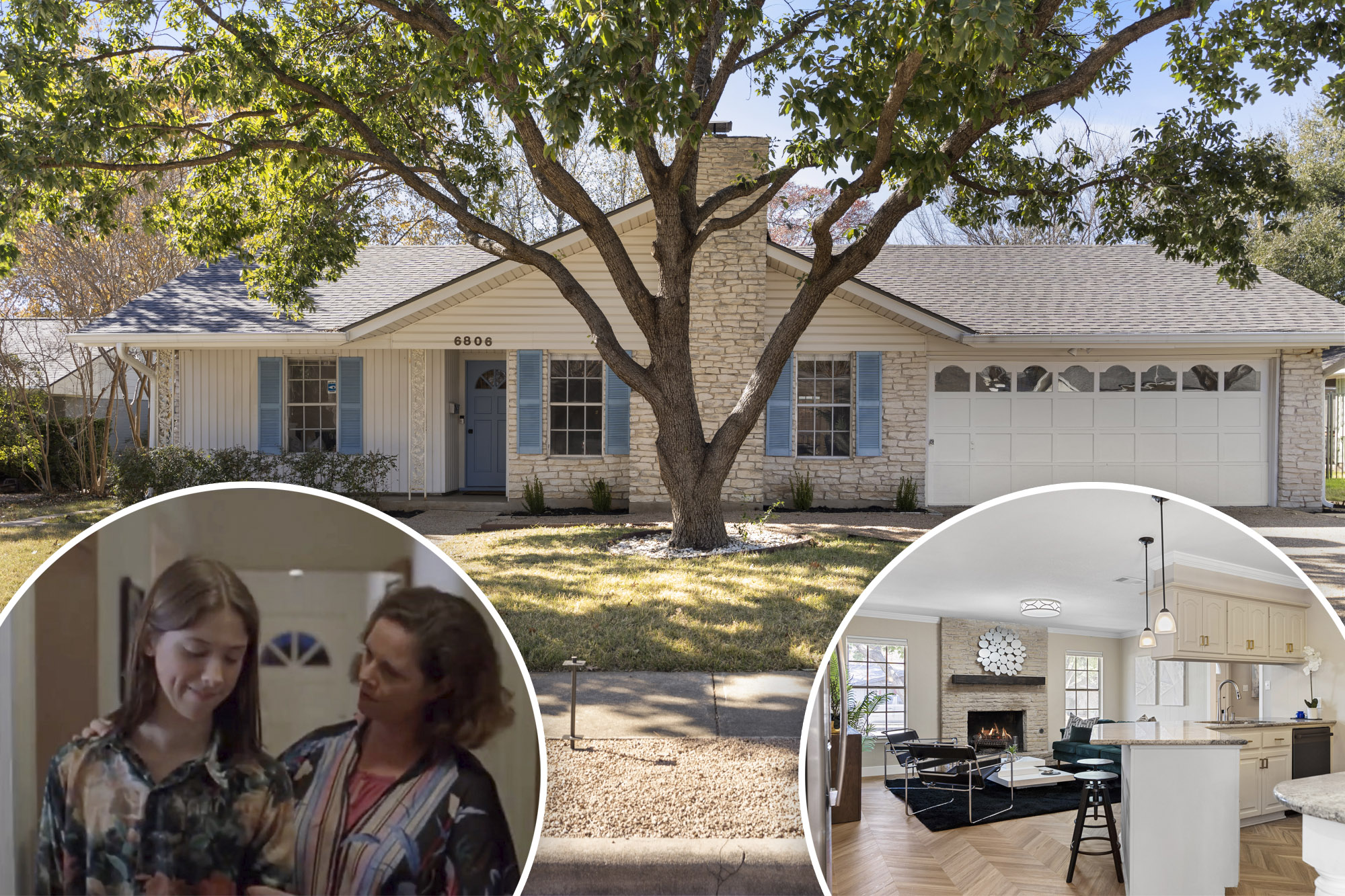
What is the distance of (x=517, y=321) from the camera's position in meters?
14.4

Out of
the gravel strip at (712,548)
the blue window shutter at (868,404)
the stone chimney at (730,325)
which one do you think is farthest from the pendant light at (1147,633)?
the blue window shutter at (868,404)

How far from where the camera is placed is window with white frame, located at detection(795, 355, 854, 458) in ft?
47.7

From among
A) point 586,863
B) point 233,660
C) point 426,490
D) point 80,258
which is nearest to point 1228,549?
point 233,660

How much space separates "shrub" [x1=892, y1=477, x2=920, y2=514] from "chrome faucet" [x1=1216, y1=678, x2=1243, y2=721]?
1320cm

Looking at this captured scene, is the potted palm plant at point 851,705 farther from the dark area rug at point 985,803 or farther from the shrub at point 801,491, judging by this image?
the shrub at point 801,491

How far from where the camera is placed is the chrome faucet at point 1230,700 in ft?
3.70

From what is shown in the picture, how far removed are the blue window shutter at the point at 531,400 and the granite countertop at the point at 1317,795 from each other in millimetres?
13532

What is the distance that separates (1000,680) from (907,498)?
43.8 ft

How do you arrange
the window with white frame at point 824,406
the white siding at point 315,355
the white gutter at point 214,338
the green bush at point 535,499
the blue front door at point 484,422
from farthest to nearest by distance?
the blue front door at point 484,422, the white siding at point 315,355, the window with white frame at point 824,406, the white gutter at point 214,338, the green bush at point 535,499

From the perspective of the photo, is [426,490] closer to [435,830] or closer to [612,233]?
[612,233]

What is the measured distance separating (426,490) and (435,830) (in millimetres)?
14178

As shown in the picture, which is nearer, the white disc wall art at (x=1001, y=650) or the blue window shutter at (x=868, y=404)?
the white disc wall art at (x=1001, y=650)

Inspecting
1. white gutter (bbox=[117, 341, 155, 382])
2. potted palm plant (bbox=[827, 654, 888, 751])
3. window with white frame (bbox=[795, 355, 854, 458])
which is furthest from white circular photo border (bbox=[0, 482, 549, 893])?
white gutter (bbox=[117, 341, 155, 382])

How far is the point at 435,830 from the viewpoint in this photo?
1.21 m
